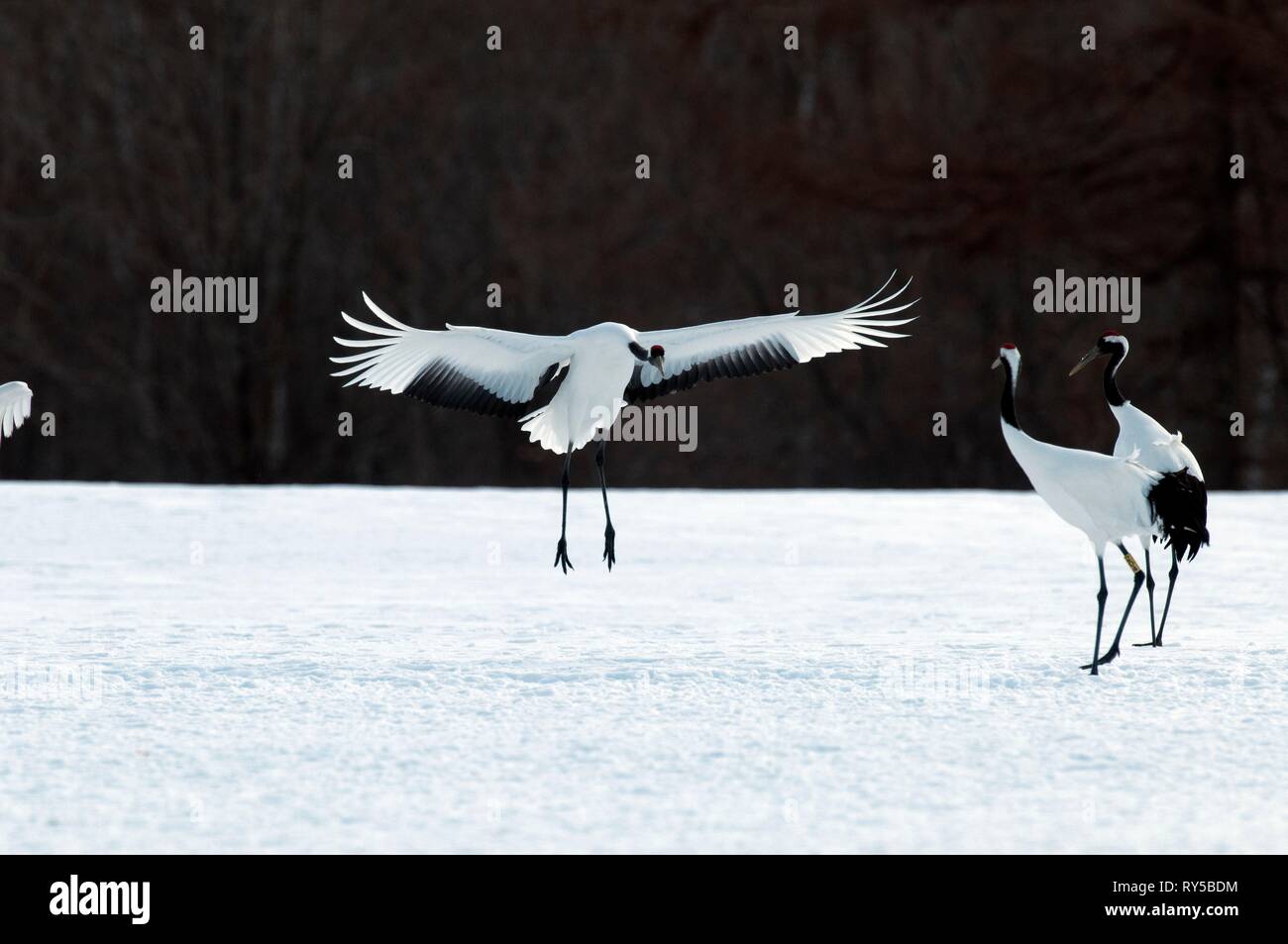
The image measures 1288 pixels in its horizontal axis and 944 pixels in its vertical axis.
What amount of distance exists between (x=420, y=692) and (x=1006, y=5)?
19710 mm

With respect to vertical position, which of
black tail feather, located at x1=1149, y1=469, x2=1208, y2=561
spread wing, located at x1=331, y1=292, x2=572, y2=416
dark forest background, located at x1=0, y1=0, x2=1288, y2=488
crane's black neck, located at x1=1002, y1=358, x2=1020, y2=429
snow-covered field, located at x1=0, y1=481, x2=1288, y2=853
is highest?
dark forest background, located at x1=0, y1=0, x2=1288, y2=488

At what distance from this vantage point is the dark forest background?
67.6 feet

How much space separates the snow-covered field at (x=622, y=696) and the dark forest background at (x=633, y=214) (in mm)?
10265

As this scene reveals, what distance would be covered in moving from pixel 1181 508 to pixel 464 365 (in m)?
2.74

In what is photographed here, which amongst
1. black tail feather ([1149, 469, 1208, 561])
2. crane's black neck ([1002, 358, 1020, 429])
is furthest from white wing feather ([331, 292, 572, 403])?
black tail feather ([1149, 469, 1208, 561])

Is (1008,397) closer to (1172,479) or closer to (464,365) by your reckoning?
(1172,479)

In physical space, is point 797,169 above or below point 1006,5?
below

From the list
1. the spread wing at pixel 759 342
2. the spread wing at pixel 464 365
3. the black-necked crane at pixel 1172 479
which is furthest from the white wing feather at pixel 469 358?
the black-necked crane at pixel 1172 479

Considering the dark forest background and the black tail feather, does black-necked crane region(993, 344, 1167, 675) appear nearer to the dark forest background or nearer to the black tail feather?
the black tail feather

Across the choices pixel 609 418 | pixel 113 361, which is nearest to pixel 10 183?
pixel 113 361

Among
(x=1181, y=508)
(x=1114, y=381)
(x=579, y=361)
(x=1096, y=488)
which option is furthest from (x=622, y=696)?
(x=1114, y=381)

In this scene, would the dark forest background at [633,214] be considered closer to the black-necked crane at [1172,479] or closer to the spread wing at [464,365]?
the black-necked crane at [1172,479]
